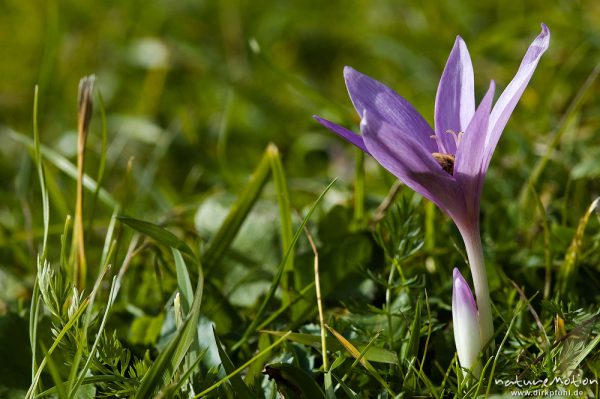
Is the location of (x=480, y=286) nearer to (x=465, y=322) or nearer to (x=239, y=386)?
(x=465, y=322)

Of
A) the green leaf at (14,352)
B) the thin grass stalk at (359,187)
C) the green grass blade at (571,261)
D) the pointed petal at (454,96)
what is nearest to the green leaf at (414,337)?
the pointed petal at (454,96)

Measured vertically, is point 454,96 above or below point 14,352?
above

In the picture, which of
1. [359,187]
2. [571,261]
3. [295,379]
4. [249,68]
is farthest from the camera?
[249,68]

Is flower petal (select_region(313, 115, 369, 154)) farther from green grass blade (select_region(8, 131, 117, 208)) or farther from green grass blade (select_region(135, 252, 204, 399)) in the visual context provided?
green grass blade (select_region(8, 131, 117, 208))

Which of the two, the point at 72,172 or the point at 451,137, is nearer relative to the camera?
the point at 451,137

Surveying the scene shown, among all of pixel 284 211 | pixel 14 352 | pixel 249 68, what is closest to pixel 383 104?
pixel 284 211

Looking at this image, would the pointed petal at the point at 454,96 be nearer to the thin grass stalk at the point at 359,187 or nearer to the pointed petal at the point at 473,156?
the pointed petal at the point at 473,156

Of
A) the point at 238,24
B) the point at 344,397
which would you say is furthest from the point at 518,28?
the point at 344,397
